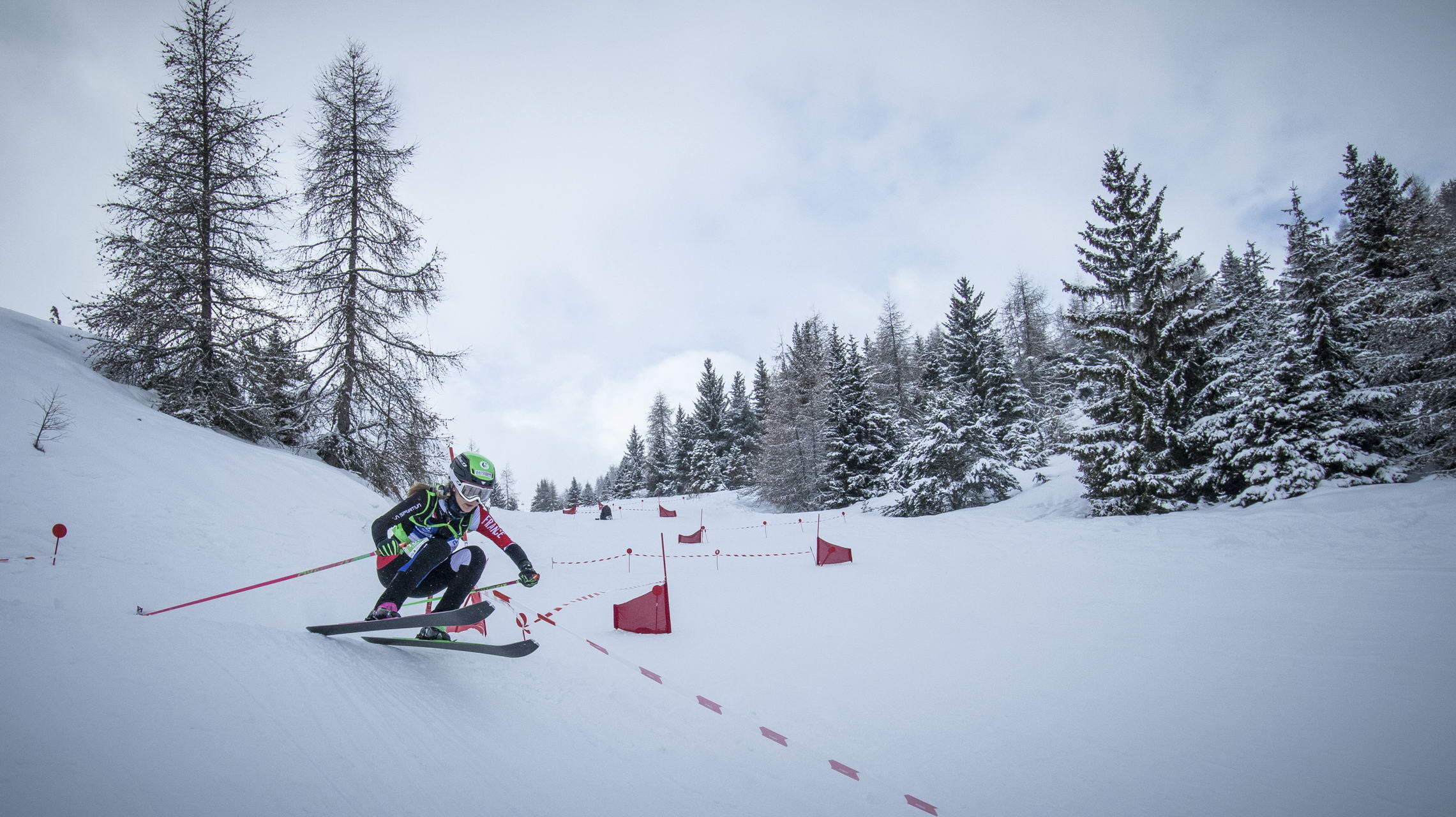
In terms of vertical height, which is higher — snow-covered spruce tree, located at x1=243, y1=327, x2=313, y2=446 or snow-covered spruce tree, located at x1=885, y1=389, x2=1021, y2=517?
snow-covered spruce tree, located at x1=243, y1=327, x2=313, y2=446

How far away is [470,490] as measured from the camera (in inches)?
175

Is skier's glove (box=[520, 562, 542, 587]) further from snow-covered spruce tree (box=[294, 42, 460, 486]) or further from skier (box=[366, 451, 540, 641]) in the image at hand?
snow-covered spruce tree (box=[294, 42, 460, 486])

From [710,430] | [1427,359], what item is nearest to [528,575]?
[1427,359]

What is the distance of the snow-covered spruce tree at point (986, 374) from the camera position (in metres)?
26.6

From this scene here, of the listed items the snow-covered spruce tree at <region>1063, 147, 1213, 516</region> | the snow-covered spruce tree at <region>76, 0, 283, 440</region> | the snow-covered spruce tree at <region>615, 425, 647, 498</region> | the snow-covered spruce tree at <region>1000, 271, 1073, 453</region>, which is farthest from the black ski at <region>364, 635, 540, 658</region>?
Answer: the snow-covered spruce tree at <region>615, 425, 647, 498</region>

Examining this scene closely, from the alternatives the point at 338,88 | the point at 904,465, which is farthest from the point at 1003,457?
the point at 338,88

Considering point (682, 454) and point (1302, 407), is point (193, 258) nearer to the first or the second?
point (1302, 407)

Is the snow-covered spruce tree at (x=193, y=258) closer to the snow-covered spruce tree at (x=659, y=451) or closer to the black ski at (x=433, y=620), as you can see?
the black ski at (x=433, y=620)

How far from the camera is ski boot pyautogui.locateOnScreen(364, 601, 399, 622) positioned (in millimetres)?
4133

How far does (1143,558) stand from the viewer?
11.0m

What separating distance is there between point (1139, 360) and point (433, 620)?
19663mm

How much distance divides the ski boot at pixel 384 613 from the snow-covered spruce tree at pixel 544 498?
72.2 m

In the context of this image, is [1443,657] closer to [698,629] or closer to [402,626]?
[698,629]

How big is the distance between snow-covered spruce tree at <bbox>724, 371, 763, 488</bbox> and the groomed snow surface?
35.4 m
